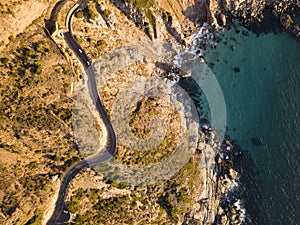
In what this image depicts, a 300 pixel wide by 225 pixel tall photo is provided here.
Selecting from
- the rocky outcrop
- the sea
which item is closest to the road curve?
the sea

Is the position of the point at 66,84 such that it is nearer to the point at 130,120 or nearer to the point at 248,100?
the point at 130,120

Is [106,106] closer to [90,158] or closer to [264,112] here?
[90,158]

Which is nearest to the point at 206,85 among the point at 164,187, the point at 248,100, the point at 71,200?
the point at 248,100

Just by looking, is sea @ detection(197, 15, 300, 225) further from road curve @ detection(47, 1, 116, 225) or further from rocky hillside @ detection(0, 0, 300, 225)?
road curve @ detection(47, 1, 116, 225)

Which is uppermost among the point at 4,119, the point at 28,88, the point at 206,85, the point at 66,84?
the point at 206,85

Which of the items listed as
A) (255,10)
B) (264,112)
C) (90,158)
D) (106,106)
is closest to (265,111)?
(264,112)

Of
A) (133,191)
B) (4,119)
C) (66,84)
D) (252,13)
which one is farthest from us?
(252,13)

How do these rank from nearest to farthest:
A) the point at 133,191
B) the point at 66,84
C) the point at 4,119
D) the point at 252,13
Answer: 1. the point at 4,119
2. the point at 66,84
3. the point at 133,191
4. the point at 252,13
